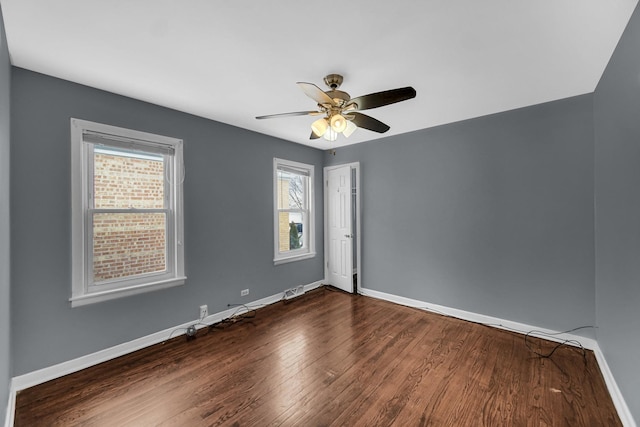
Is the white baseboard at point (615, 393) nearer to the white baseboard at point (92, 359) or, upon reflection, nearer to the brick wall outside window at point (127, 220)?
the white baseboard at point (92, 359)

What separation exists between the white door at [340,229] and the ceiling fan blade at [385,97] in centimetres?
230

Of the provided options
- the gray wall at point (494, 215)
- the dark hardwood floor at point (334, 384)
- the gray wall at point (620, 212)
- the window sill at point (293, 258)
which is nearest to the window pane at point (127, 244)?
the dark hardwood floor at point (334, 384)

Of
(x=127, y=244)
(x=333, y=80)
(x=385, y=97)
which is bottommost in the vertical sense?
(x=127, y=244)

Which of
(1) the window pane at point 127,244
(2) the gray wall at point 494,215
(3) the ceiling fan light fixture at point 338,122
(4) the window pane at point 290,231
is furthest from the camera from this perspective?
(4) the window pane at point 290,231

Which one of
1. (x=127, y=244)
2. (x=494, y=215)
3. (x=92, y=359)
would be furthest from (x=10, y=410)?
(x=494, y=215)

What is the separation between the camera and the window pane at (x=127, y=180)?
2.40 meters

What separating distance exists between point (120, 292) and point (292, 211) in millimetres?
2431

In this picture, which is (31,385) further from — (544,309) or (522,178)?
(522,178)

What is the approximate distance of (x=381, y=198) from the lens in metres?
4.00

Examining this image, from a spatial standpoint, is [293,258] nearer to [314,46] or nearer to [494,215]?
[494,215]

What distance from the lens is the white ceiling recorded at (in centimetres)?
146

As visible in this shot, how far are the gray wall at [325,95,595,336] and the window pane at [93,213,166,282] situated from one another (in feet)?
9.46

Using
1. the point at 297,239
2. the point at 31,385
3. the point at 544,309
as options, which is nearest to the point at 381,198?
the point at 297,239

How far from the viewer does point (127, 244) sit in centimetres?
256
